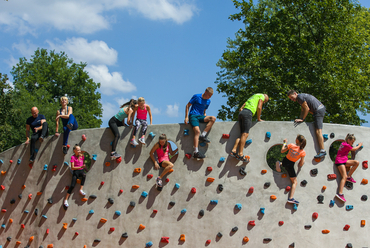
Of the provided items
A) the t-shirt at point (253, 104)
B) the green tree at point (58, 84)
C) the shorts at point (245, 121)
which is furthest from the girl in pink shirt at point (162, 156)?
the green tree at point (58, 84)

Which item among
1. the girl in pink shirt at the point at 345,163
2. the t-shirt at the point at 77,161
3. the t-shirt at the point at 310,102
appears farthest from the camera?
the t-shirt at the point at 77,161

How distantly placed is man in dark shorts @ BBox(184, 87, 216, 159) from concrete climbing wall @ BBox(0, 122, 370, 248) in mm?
235

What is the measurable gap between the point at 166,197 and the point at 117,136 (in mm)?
2062

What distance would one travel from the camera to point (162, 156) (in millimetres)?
8227

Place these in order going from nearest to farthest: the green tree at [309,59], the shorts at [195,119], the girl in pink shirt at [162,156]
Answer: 1. the girl in pink shirt at [162,156]
2. the shorts at [195,119]
3. the green tree at [309,59]

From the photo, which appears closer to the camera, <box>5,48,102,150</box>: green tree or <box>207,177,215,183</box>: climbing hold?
<box>207,177,215,183</box>: climbing hold

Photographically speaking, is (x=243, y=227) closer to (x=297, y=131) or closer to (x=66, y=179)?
(x=297, y=131)

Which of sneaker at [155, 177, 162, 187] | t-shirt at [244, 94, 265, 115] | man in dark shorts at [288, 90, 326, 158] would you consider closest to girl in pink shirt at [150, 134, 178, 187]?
sneaker at [155, 177, 162, 187]

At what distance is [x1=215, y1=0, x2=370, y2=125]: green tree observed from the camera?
50.5ft

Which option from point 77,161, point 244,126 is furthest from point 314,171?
point 77,161

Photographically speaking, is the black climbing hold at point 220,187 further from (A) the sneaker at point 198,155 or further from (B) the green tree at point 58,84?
(B) the green tree at point 58,84

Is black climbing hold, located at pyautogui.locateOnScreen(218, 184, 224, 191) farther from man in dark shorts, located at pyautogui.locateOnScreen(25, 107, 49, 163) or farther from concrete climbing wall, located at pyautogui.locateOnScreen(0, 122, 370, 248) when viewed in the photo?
man in dark shorts, located at pyautogui.locateOnScreen(25, 107, 49, 163)

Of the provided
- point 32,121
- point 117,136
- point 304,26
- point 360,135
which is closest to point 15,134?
point 32,121

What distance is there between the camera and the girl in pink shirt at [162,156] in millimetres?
8016
